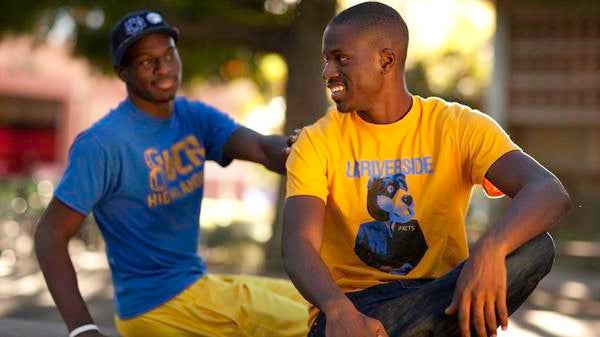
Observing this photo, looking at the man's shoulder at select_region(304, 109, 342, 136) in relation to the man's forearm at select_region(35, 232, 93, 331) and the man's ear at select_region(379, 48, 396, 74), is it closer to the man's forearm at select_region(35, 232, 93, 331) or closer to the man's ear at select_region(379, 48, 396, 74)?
the man's ear at select_region(379, 48, 396, 74)

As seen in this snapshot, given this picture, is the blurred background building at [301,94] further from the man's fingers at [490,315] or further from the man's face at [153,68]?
the man's fingers at [490,315]

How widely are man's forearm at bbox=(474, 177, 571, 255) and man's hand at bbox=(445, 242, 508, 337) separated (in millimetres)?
32

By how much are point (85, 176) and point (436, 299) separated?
144cm

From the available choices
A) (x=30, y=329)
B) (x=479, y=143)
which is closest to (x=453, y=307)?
(x=479, y=143)

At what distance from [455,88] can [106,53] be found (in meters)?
11.5

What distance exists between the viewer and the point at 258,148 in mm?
3785

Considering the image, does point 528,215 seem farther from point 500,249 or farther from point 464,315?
point 464,315

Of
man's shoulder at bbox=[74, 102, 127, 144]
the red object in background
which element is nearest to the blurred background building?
the red object in background

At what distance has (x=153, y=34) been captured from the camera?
3637 millimetres

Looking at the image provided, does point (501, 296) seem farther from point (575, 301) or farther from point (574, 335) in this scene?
point (575, 301)

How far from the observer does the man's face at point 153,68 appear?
11.9 ft

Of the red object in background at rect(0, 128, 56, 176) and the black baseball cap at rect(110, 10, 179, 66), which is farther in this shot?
the red object in background at rect(0, 128, 56, 176)

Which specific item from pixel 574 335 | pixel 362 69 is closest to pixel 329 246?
pixel 362 69

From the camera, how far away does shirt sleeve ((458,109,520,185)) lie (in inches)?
105
